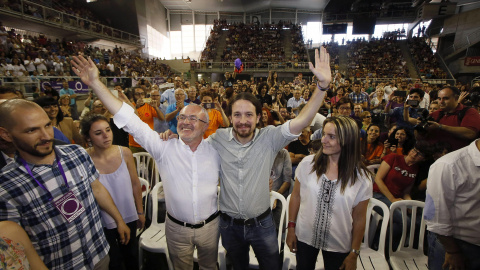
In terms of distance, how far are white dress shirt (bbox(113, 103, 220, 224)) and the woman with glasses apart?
6.94 ft

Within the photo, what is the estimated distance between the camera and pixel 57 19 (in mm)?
13211

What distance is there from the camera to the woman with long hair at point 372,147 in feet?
11.3

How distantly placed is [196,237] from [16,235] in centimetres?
99

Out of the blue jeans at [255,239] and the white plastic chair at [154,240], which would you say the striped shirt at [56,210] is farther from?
the blue jeans at [255,239]

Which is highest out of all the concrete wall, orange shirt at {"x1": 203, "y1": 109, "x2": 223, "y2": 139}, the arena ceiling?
the arena ceiling

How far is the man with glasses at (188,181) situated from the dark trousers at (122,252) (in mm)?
590

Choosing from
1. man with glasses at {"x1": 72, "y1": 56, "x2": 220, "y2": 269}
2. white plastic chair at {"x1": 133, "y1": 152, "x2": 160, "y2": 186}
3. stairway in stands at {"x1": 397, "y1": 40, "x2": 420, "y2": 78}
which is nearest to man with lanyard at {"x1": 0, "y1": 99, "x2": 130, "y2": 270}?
man with glasses at {"x1": 72, "y1": 56, "x2": 220, "y2": 269}

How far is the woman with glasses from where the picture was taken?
2516 mm

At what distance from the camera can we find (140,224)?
7.30 ft

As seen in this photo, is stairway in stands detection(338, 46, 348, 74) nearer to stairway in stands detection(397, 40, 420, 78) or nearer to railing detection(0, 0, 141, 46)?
stairway in stands detection(397, 40, 420, 78)

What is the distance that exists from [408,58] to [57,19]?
26889mm

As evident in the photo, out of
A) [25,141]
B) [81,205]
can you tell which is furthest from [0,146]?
[81,205]

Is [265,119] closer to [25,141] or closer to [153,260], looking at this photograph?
[153,260]

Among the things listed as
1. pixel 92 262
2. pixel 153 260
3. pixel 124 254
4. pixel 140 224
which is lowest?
pixel 153 260
